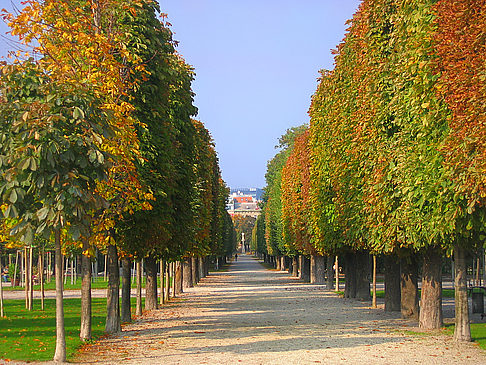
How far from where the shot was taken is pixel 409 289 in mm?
22422

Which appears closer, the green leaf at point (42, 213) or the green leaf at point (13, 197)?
the green leaf at point (13, 197)

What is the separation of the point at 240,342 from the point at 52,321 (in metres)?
8.34

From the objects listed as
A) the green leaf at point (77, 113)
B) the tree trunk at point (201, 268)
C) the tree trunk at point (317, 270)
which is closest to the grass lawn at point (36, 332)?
the green leaf at point (77, 113)

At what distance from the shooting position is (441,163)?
15312 mm

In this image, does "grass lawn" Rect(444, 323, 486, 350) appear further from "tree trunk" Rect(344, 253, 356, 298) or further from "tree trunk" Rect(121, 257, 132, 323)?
"tree trunk" Rect(344, 253, 356, 298)

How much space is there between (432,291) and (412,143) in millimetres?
4279

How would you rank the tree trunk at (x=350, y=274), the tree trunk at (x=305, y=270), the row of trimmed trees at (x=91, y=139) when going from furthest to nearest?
the tree trunk at (x=305, y=270) → the tree trunk at (x=350, y=274) → the row of trimmed trees at (x=91, y=139)

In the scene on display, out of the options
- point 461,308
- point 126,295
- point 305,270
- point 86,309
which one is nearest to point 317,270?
point 305,270

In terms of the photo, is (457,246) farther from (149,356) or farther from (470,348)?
(149,356)

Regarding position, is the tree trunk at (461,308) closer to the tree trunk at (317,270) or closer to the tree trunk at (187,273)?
the tree trunk at (317,270)

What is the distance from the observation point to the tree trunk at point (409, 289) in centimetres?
2211

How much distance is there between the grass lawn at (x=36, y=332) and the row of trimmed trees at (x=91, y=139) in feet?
3.36

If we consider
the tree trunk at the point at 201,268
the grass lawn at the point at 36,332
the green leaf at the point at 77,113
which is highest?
the green leaf at the point at 77,113

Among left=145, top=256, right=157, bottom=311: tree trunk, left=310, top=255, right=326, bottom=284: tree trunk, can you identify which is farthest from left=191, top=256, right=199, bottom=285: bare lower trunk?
left=145, top=256, right=157, bottom=311: tree trunk
